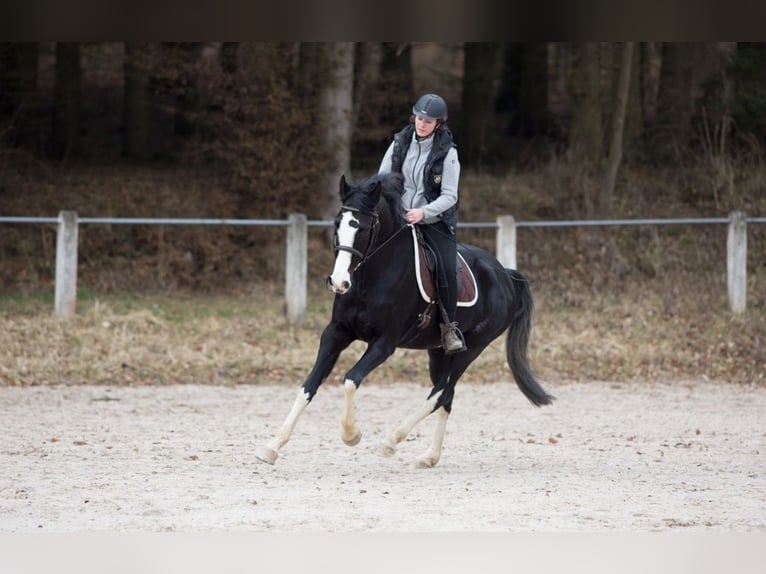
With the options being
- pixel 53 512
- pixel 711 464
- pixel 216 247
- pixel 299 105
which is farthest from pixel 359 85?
pixel 53 512

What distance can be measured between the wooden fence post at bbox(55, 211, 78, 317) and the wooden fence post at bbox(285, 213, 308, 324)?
2.67 meters

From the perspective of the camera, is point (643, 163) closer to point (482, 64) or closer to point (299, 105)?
point (482, 64)

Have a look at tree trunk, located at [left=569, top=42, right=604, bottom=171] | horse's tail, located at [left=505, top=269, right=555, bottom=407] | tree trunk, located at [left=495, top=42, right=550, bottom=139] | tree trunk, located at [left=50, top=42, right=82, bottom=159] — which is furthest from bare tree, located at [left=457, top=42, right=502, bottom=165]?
horse's tail, located at [left=505, top=269, right=555, bottom=407]

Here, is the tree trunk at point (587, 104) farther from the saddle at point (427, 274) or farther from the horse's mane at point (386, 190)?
the horse's mane at point (386, 190)

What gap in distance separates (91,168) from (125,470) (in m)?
15.0

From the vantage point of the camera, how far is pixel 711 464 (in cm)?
909

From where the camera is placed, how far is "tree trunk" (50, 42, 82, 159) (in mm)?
23250

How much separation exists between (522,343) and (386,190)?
7.99 feet

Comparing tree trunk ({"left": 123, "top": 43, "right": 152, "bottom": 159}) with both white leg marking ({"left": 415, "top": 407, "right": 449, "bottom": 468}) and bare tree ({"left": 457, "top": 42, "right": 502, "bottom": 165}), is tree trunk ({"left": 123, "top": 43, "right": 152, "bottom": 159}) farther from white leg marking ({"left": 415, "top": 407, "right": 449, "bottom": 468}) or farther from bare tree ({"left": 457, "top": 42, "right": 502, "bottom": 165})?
white leg marking ({"left": 415, "top": 407, "right": 449, "bottom": 468})

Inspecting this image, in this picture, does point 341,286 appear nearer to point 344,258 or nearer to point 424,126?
point 344,258

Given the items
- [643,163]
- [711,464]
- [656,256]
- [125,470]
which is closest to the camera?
[125,470]

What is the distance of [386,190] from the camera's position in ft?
27.2

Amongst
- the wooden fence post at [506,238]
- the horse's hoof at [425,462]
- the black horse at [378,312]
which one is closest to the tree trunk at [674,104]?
the wooden fence post at [506,238]

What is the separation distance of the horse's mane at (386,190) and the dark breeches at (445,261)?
445 mm
